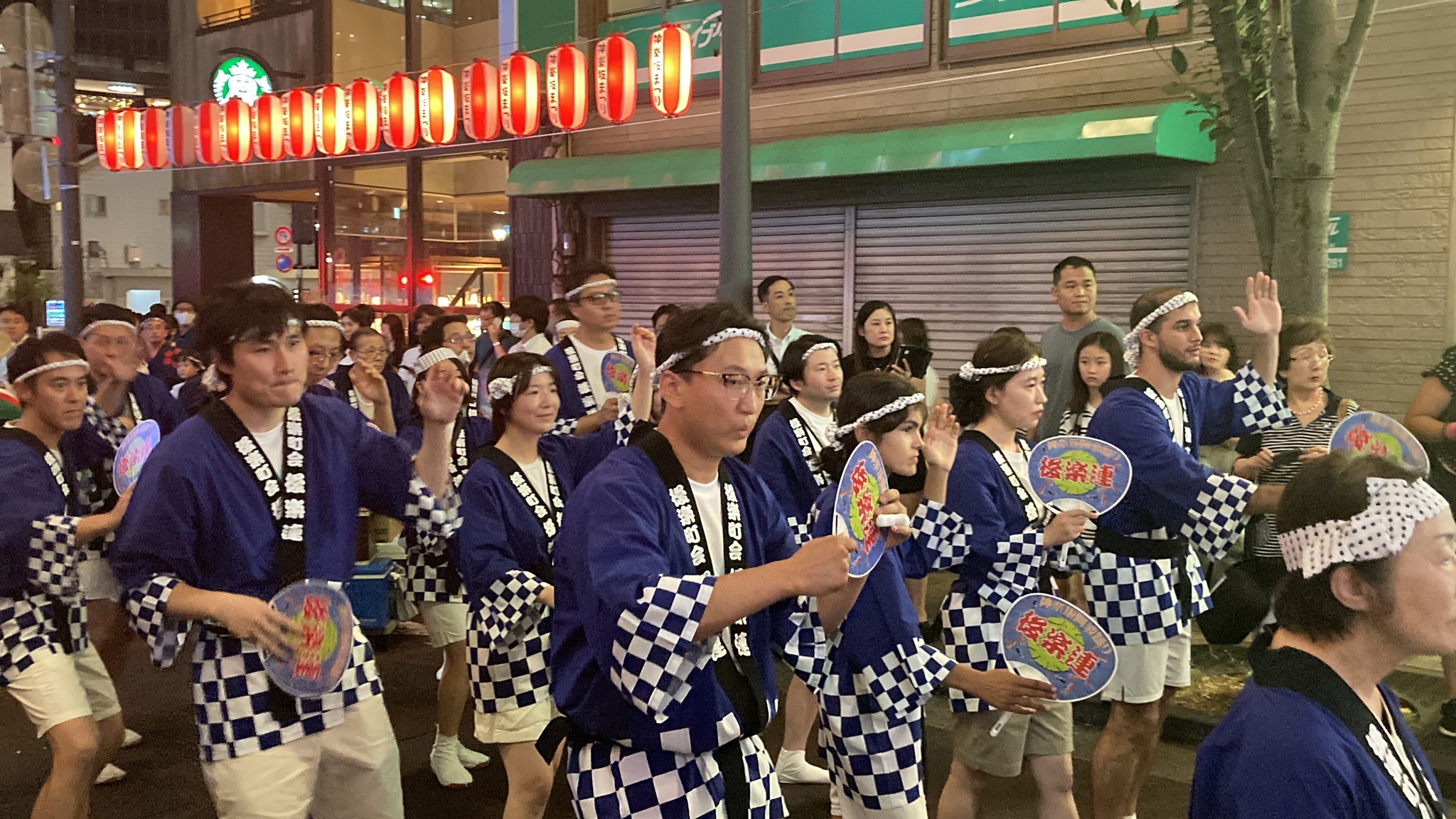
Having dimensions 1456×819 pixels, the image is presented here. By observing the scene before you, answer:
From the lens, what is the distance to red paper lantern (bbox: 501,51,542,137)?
13102 millimetres

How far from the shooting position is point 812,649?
139 inches

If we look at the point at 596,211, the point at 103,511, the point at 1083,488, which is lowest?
the point at 103,511

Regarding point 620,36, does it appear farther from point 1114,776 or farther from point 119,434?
point 1114,776

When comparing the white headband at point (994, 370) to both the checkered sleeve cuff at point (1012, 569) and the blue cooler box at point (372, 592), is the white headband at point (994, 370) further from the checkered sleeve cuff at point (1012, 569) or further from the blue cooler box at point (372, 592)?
the blue cooler box at point (372, 592)

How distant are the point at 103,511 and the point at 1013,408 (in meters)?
4.53

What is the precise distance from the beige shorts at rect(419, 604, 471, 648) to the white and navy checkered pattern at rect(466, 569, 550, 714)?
1279 millimetres

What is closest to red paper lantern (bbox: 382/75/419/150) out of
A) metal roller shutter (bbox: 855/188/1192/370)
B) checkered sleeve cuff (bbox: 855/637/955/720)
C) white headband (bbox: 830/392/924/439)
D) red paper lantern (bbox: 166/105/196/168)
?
red paper lantern (bbox: 166/105/196/168)

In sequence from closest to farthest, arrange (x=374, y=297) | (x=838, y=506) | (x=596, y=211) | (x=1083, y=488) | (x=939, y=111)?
(x=838, y=506) → (x=1083, y=488) → (x=939, y=111) → (x=596, y=211) → (x=374, y=297)

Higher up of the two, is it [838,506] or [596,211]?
[596,211]

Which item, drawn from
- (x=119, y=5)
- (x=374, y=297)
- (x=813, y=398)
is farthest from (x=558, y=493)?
(x=119, y=5)

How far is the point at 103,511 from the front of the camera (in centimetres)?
582

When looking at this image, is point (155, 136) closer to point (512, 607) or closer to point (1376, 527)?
point (512, 607)

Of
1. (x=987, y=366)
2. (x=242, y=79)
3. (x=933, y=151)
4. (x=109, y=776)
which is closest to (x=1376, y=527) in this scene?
(x=987, y=366)

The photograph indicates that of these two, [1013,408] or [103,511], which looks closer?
[1013,408]
